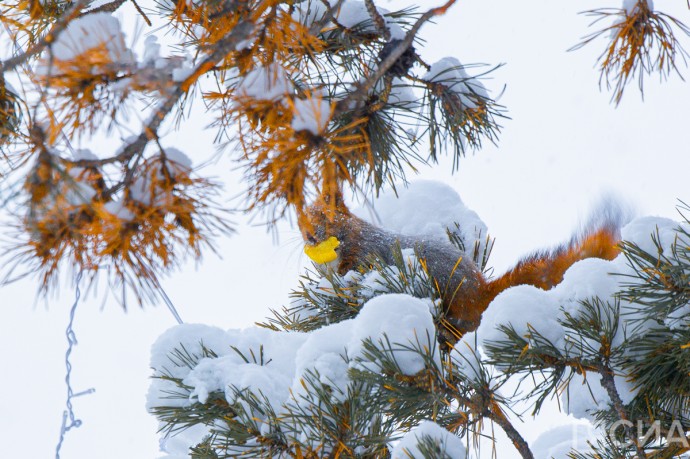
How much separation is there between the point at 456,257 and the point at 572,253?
0.27 meters

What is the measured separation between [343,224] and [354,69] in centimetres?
46

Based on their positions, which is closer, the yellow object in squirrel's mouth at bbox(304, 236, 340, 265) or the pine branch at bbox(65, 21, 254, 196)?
the pine branch at bbox(65, 21, 254, 196)

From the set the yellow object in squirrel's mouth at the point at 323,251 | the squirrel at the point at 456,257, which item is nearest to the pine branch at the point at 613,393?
the squirrel at the point at 456,257

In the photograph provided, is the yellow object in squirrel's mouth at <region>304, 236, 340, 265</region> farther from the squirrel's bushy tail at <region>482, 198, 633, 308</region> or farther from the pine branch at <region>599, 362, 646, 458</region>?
the pine branch at <region>599, 362, 646, 458</region>

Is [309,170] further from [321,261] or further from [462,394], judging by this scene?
[321,261]

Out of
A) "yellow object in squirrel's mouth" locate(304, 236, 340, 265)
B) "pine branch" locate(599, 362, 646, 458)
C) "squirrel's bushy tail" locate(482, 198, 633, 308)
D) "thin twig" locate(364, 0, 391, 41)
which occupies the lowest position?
"pine branch" locate(599, 362, 646, 458)

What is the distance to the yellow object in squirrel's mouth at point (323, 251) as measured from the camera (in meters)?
1.45

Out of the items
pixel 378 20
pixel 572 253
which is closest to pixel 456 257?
pixel 572 253

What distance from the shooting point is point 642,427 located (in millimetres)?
902

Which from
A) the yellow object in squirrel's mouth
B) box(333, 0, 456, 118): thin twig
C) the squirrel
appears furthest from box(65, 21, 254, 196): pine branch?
the yellow object in squirrel's mouth

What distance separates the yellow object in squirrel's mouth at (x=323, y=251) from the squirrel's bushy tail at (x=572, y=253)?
354mm

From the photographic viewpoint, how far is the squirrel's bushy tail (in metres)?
1.36

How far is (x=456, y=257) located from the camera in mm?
1424

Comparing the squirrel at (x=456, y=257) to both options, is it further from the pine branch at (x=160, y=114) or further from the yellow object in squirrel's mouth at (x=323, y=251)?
the pine branch at (x=160, y=114)
